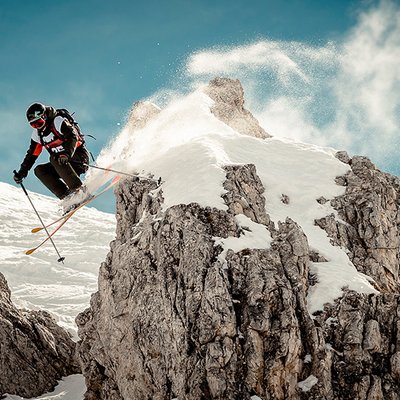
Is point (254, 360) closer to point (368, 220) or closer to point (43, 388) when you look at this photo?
point (368, 220)

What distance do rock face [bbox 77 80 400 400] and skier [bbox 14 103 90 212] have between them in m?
10.9

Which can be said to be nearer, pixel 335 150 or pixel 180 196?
pixel 180 196

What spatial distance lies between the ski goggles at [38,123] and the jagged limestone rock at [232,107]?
42.9m

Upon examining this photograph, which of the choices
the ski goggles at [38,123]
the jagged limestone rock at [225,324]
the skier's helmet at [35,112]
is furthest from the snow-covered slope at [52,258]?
the skier's helmet at [35,112]

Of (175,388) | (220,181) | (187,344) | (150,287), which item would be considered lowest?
(175,388)

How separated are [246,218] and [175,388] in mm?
9993

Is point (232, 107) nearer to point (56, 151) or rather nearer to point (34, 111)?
point (56, 151)

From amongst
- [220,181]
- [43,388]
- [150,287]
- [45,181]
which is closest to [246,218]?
[220,181]

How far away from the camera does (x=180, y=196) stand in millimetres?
29875

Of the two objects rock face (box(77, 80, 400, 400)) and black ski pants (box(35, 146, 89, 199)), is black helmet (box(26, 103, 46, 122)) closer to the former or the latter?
black ski pants (box(35, 146, 89, 199))

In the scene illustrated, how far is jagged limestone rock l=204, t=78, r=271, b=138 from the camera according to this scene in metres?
56.8

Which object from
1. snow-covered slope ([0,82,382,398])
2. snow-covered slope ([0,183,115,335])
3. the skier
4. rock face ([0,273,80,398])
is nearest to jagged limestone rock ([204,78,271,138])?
snow-covered slope ([0,82,382,398])

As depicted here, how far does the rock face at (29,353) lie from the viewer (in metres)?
42.3

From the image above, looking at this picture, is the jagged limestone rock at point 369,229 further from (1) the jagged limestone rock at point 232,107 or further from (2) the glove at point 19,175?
(1) the jagged limestone rock at point 232,107
